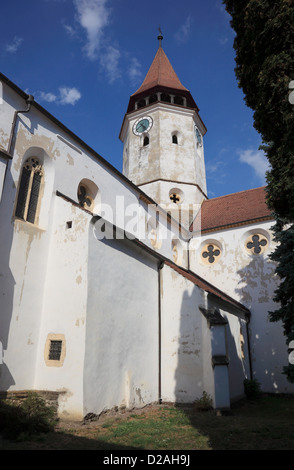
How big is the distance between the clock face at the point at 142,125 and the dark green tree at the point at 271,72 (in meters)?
17.4

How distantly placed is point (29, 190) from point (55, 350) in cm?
462

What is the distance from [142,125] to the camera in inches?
939

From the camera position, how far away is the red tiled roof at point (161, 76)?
81.8ft

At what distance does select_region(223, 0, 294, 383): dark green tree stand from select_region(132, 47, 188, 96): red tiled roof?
19488 mm

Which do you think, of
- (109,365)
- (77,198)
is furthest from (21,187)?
(109,365)

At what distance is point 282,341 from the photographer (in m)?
15.8

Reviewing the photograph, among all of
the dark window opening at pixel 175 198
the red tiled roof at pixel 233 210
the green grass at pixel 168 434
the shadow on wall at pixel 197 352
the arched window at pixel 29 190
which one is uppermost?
the dark window opening at pixel 175 198

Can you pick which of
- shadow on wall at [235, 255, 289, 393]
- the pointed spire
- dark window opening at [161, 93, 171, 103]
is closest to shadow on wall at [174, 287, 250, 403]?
shadow on wall at [235, 255, 289, 393]

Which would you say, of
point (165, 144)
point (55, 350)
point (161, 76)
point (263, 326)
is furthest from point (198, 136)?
point (55, 350)

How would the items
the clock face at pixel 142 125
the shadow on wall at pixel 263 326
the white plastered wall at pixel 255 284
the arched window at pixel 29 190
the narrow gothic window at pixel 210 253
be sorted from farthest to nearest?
the clock face at pixel 142 125 → the narrow gothic window at pixel 210 253 → the white plastered wall at pixel 255 284 → the shadow on wall at pixel 263 326 → the arched window at pixel 29 190

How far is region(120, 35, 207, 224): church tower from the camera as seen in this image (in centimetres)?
2189

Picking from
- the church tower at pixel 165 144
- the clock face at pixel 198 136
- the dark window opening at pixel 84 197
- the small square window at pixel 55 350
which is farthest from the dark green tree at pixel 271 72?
the clock face at pixel 198 136

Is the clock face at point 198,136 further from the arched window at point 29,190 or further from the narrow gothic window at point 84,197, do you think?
the arched window at point 29,190

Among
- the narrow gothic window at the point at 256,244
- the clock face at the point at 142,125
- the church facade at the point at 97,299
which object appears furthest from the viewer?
the clock face at the point at 142,125
